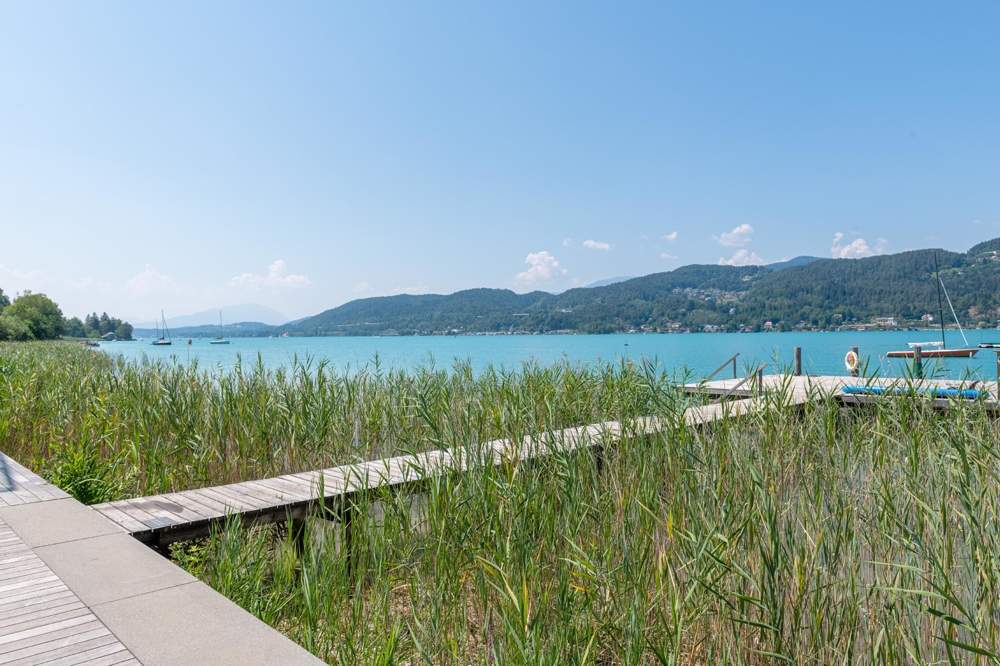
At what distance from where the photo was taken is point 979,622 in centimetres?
180

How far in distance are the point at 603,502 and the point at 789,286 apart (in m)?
81.4

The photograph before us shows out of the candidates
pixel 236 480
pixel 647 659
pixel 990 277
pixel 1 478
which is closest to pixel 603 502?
pixel 647 659

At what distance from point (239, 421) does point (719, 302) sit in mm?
96342

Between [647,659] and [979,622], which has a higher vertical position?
[979,622]

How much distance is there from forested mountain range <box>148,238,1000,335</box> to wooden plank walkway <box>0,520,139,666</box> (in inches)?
A: 1921

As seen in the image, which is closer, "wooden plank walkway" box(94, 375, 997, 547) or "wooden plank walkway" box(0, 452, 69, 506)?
"wooden plank walkway" box(94, 375, 997, 547)

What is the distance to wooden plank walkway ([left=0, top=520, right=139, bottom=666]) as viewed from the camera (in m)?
1.94

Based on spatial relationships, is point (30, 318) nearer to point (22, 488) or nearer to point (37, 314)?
point (37, 314)

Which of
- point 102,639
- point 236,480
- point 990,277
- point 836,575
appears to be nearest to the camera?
point 102,639

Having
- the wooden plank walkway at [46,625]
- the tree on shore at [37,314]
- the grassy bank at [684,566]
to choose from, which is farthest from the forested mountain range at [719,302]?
the tree on shore at [37,314]

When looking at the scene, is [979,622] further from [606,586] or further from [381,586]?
[381,586]

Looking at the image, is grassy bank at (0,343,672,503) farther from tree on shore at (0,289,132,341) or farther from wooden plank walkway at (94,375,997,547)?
tree on shore at (0,289,132,341)

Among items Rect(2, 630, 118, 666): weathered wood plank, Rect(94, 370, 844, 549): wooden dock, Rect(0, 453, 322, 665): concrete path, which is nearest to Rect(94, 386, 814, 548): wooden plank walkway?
Rect(94, 370, 844, 549): wooden dock

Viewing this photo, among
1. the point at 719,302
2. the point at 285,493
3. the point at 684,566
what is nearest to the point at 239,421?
the point at 285,493
